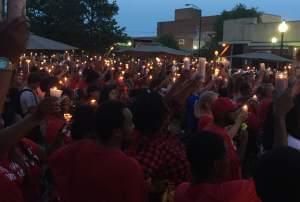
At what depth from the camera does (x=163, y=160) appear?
406 centimetres

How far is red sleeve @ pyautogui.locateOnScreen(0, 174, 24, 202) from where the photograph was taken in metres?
2.80

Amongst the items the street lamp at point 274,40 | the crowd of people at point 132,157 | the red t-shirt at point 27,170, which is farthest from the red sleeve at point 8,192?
the street lamp at point 274,40

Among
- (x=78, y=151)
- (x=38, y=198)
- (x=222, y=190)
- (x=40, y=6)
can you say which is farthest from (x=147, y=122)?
(x=40, y=6)

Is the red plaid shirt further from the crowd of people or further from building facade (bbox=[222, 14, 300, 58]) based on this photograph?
building facade (bbox=[222, 14, 300, 58])

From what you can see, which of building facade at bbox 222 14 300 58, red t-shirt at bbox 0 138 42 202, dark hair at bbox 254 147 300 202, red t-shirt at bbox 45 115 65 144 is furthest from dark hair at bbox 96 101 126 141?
building facade at bbox 222 14 300 58

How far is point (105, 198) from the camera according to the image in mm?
3672

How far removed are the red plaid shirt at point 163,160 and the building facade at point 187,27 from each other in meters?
82.4

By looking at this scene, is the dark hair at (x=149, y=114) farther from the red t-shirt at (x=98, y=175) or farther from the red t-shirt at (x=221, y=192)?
the red t-shirt at (x=221, y=192)

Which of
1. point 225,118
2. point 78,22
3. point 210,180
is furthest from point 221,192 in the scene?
point 78,22

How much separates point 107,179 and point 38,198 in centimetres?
70

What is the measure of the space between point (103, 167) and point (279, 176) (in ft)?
5.10

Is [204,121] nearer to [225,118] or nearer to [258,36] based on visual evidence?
[225,118]

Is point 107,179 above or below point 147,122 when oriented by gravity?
below

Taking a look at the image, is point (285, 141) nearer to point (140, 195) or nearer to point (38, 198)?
point (140, 195)
